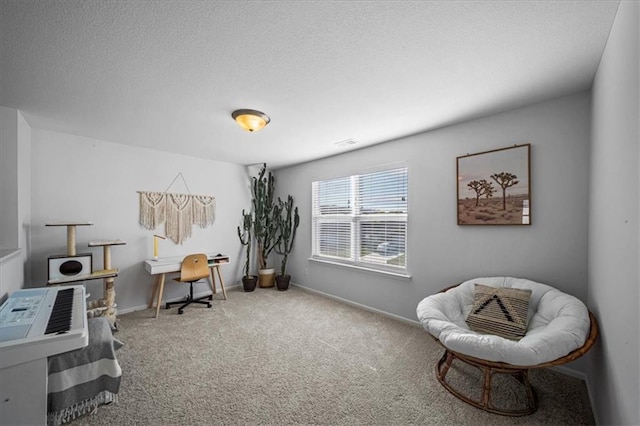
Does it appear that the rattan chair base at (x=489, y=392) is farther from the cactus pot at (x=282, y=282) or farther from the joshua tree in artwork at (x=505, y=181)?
the cactus pot at (x=282, y=282)

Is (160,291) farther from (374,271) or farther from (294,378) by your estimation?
(374,271)

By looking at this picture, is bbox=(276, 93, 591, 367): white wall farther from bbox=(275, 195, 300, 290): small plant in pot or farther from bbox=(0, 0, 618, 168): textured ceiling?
bbox=(275, 195, 300, 290): small plant in pot

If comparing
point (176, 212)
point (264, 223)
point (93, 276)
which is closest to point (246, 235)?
point (264, 223)

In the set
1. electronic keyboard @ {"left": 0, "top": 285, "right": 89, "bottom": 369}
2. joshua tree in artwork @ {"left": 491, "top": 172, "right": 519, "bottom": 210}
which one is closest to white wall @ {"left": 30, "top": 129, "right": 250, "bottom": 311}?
electronic keyboard @ {"left": 0, "top": 285, "right": 89, "bottom": 369}

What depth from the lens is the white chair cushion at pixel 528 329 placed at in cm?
148

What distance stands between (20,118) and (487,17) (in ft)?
12.9

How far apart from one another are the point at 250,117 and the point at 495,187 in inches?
95.2

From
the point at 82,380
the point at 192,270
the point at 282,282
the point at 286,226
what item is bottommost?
the point at 282,282

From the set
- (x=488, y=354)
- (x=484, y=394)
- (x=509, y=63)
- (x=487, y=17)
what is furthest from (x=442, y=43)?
(x=484, y=394)

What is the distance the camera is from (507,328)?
1.93 metres

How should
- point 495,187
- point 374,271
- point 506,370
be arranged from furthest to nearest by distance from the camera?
1. point 374,271
2. point 495,187
3. point 506,370

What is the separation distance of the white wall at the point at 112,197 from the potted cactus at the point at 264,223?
0.64 m

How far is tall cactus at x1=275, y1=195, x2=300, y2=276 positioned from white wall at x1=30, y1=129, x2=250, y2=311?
3.57 feet

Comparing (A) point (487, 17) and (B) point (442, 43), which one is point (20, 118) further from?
(A) point (487, 17)
